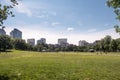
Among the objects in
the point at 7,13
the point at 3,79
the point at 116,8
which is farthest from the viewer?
the point at 116,8

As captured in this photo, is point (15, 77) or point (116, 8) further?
point (116, 8)

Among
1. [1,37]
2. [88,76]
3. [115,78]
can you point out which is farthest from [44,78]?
[1,37]

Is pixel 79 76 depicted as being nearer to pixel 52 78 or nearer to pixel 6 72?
pixel 52 78

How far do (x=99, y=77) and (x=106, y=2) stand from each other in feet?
51.0

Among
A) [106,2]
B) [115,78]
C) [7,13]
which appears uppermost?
[106,2]

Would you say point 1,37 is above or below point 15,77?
above

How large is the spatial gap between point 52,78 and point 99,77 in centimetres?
402

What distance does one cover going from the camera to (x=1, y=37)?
173000 mm

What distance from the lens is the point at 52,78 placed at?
20.4 metres

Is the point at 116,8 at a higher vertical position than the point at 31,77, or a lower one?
higher

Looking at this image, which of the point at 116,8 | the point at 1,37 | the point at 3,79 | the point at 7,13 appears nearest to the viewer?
the point at 3,79

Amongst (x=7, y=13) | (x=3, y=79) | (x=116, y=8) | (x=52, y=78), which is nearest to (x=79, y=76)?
(x=52, y=78)

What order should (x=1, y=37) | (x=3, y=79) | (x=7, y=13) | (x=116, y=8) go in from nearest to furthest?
1. (x=3, y=79)
2. (x=7, y=13)
3. (x=116, y=8)
4. (x=1, y=37)

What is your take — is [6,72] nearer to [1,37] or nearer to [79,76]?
[79,76]
